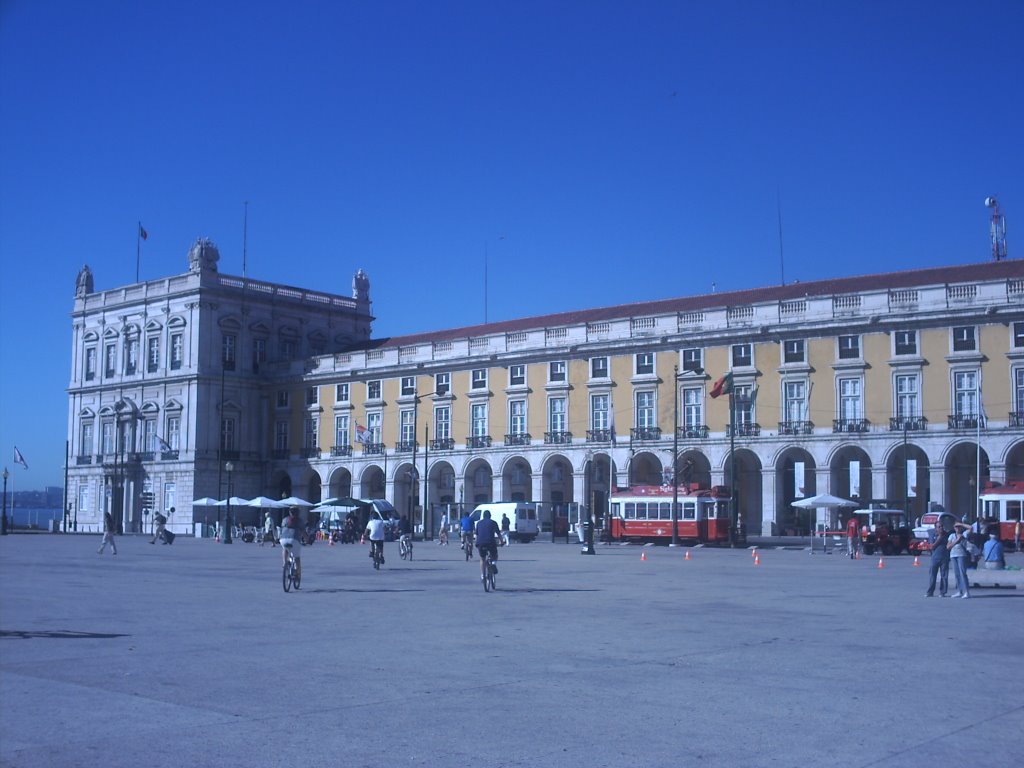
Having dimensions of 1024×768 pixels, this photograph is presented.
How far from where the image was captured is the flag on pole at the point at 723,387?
55.6 meters

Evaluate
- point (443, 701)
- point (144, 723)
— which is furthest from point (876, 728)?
point (144, 723)

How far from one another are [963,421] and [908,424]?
2528mm

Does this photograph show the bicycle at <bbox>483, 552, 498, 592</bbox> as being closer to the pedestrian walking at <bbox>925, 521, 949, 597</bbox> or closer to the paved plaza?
the paved plaza

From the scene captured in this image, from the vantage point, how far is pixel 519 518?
60562 millimetres

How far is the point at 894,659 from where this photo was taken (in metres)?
12.8

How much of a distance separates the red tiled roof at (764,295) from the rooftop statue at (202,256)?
48.5 feet

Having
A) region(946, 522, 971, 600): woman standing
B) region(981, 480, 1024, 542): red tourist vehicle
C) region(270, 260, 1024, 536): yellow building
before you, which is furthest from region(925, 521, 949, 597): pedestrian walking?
region(270, 260, 1024, 536): yellow building

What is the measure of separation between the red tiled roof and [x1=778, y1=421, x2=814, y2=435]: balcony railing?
623 cm

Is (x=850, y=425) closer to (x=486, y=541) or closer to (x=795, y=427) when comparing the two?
(x=795, y=427)

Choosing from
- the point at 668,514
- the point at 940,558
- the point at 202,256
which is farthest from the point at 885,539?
the point at 202,256

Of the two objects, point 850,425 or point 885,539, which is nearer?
point 885,539

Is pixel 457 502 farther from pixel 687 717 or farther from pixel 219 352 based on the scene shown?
pixel 687 717

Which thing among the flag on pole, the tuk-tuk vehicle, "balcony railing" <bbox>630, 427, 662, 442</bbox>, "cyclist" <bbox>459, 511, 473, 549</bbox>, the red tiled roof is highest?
the red tiled roof

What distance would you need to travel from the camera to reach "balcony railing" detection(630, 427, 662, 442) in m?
64.1
